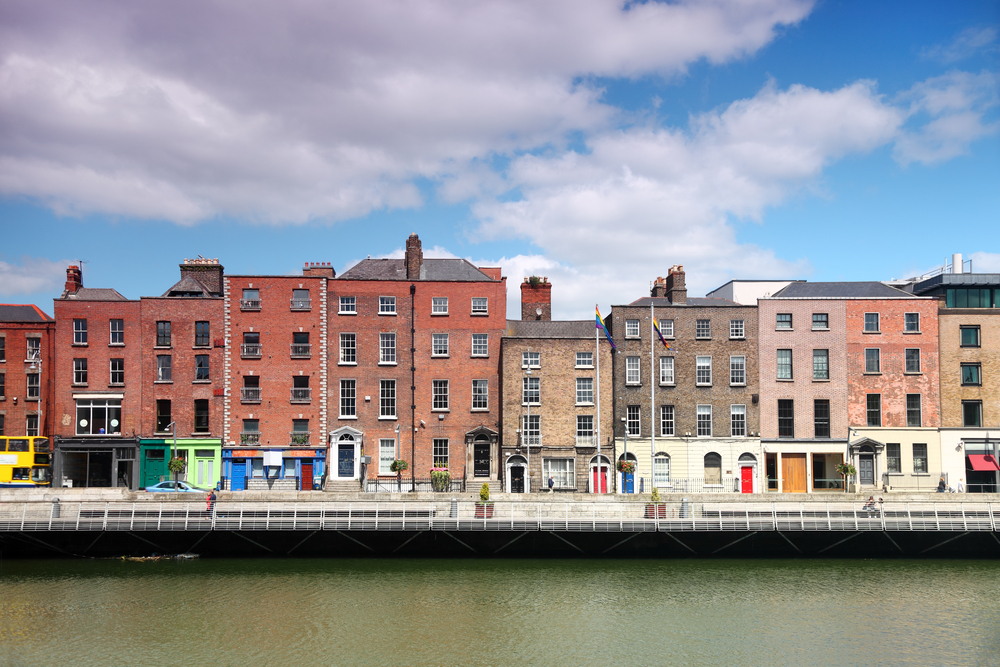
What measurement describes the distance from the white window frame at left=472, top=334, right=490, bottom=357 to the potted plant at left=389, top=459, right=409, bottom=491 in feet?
25.9

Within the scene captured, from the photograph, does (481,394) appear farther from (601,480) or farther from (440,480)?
(601,480)

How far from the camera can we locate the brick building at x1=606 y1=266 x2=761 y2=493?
47.4m

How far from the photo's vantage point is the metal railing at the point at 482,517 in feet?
117

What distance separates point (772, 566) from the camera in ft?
116

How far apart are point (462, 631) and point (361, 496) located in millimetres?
14883

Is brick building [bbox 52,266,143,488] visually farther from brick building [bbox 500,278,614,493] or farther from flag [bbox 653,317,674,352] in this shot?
flag [bbox 653,317,674,352]

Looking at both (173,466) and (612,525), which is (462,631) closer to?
(612,525)

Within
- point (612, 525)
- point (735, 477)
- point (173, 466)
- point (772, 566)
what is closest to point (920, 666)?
point (772, 566)

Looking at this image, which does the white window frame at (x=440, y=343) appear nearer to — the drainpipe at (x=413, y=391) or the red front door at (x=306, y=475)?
the drainpipe at (x=413, y=391)

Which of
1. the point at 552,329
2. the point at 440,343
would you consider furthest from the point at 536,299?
the point at 440,343

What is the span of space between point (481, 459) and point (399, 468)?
506 centimetres

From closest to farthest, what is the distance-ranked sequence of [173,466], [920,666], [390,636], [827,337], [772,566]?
[920,666] < [390,636] < [772,566] < [173,466] < [827,337]

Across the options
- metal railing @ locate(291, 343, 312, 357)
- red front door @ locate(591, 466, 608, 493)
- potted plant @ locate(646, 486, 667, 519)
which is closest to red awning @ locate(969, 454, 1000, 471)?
red front door @ locate(591, 466, 608, 493)

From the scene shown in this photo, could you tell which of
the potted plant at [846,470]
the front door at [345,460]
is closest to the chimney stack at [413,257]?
the front door at [345,460]
